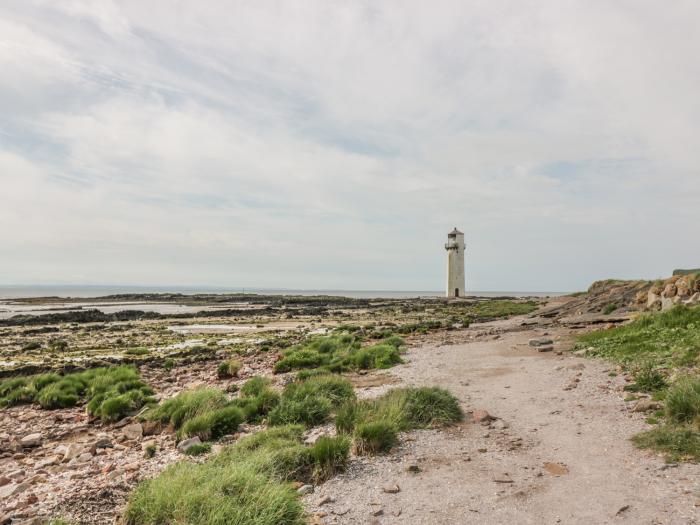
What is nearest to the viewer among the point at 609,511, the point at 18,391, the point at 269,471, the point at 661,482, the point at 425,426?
the point at 609,511

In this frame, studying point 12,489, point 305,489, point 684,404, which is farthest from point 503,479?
point 12,489

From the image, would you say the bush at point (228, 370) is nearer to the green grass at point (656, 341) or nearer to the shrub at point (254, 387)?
the shrub at point (254, 387)

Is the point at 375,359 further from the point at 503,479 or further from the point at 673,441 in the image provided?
the point at 673,441

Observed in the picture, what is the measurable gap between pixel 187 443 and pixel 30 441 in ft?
14.5

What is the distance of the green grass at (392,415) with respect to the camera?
7980 mm

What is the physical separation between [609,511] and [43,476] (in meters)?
8.76

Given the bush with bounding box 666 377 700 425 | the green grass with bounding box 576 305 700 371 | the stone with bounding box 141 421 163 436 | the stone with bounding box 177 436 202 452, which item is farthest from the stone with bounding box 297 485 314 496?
the green grass with bounding box 576 305 700 371

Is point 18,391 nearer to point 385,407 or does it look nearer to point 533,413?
point 385,407

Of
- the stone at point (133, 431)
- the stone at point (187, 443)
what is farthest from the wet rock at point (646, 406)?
the stone at point (133, 431)

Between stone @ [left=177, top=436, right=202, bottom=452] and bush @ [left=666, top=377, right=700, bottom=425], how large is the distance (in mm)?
8573

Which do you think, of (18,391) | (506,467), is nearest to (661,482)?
(506,467)

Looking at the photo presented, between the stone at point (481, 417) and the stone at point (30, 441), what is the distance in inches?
385

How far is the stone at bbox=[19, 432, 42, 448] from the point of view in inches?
411

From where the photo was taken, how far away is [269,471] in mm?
6855
